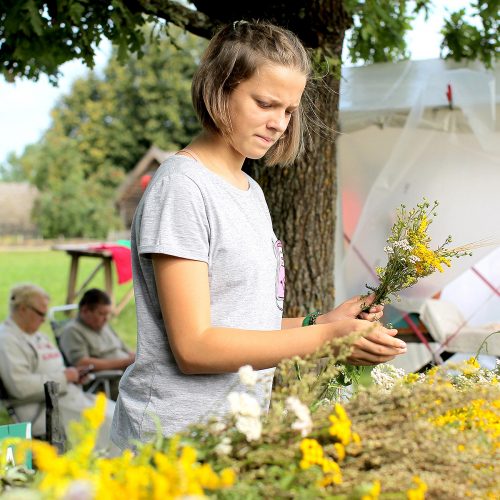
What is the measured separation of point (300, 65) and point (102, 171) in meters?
41.9

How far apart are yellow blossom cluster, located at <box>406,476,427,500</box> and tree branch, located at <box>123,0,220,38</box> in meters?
2.92

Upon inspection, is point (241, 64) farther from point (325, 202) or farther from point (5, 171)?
point (5, 171)

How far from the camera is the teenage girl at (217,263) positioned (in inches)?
55.0

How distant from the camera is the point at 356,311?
1.71 meters

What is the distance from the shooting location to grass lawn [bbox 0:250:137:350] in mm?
12234

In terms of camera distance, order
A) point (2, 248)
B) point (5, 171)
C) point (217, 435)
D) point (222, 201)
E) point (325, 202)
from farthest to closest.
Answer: point (5, 171)
point (2, 248)
point (325, 202)
point (222, 201)
point (217, 435)

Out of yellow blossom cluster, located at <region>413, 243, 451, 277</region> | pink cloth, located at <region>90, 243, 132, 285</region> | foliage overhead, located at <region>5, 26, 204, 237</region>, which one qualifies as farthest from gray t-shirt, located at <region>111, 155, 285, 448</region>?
foliage overhead, located at <region>5, 26, 204, 237</region>

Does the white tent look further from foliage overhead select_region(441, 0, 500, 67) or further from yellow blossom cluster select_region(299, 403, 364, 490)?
yellow blossom cluster select_region(299, 403, 364, 490)

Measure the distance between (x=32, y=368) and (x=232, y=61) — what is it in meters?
3.80

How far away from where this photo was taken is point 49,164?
44375 millimetres

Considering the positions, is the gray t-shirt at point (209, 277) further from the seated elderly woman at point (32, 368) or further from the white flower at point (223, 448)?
the seated elderly woman at point (32, 368)

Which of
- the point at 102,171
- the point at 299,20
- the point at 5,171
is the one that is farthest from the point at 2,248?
the point at 299,20

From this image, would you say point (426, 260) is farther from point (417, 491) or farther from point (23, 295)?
point (23, 295)

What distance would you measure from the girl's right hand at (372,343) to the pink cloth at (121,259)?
24.6 ft
